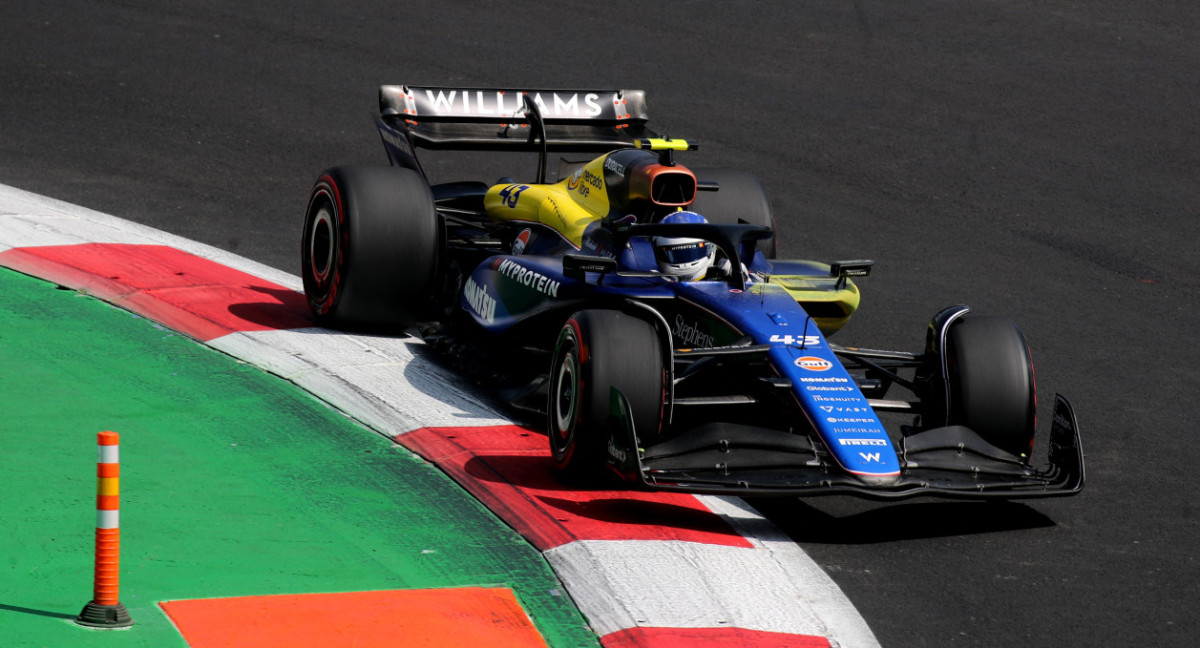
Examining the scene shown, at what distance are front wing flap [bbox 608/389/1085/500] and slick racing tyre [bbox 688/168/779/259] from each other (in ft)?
10.0

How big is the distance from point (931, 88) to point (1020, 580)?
948 centimetres

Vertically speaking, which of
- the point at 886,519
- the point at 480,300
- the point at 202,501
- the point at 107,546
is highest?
the point at 480,300

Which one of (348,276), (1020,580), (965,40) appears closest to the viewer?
(1020,580)

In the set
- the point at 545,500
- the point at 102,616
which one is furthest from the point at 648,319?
the point at 102,616

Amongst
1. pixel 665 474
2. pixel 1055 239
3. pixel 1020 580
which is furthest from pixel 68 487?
pixel 1055 239

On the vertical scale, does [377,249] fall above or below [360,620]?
above

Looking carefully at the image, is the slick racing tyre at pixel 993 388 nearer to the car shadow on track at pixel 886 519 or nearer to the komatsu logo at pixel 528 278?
the car shadow on track at pixel 886 519

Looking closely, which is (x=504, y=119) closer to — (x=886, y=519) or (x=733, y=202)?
(x=733, y=202)

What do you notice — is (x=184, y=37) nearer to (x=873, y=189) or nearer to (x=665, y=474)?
(x=873, y=189)

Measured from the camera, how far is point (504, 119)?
355 inches

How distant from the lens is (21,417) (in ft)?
20.8

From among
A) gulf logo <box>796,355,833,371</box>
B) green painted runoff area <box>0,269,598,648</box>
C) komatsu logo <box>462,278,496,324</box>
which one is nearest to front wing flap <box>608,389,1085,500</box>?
gulf logo <box>796,355,833,371</box>

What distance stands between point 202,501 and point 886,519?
270cm

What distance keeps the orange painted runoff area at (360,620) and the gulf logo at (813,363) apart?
67.1 inches
